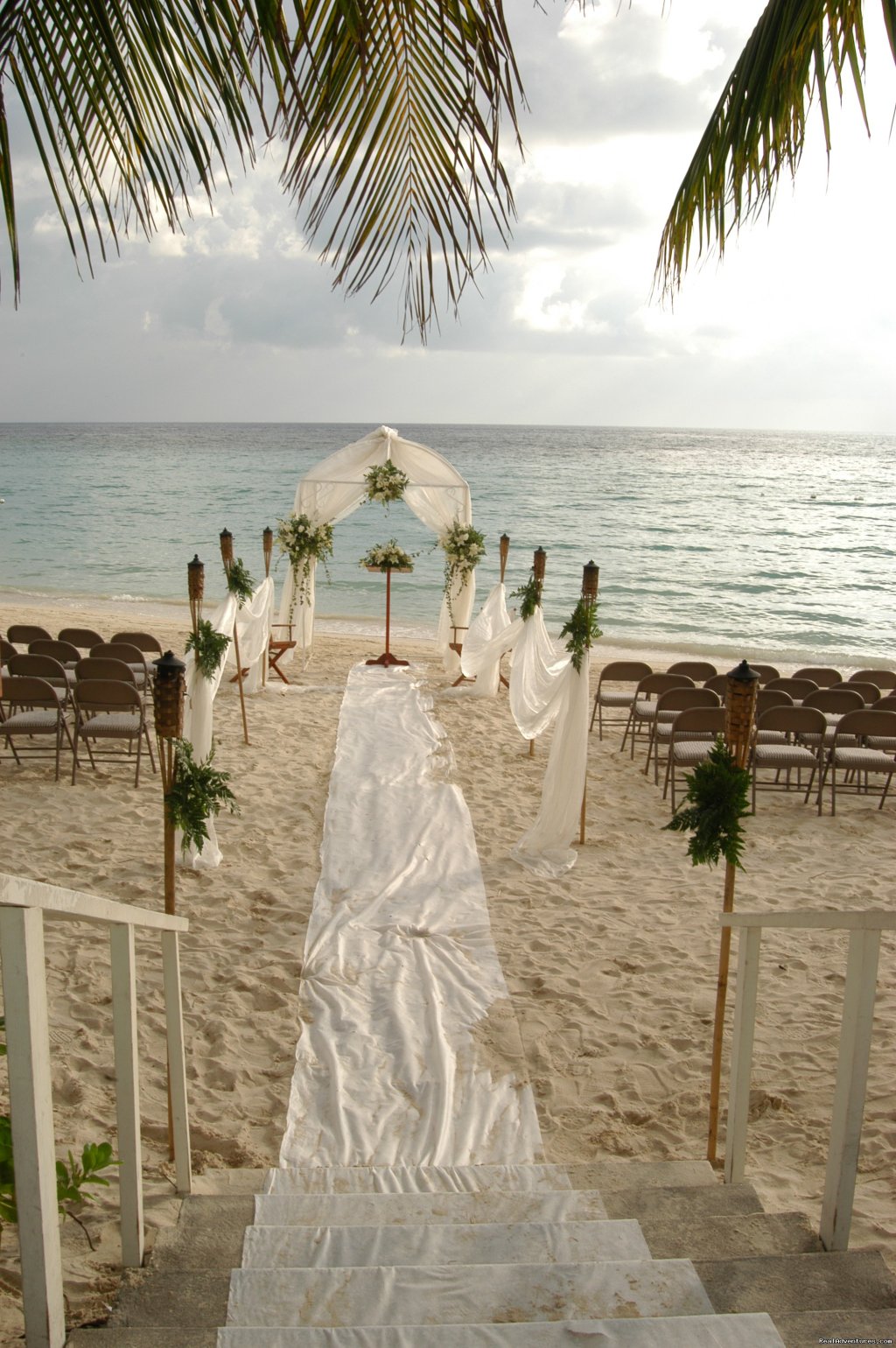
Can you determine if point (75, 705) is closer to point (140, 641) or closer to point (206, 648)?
point (206, 648)

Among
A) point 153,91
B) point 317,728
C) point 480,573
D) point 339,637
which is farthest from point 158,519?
point 153,91

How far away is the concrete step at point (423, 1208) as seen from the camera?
294 centimetres

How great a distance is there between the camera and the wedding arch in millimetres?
12797

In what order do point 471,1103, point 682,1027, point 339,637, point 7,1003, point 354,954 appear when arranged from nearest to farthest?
1. point 7,1003
2. point 471,1103
3. point 682,1027
4. point 354,954
5. point 339,637

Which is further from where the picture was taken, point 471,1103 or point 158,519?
point 158,519

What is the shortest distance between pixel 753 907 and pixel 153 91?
5.59 metres

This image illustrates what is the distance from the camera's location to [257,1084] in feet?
14.3

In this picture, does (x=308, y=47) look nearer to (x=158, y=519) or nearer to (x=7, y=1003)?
(x=7, y=1003)

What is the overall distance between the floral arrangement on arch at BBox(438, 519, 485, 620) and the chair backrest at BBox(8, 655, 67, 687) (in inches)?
189

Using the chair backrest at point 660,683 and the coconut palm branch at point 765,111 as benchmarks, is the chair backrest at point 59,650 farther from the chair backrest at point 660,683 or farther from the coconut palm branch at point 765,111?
the coconut palm branch at point 765,111

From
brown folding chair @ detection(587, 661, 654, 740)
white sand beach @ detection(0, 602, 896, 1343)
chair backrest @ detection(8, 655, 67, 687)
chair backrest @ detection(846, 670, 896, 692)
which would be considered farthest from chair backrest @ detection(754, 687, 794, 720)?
chair backrest @ detection(8, 655, 67, 687)

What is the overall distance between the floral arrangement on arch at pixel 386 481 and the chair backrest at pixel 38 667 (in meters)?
4.78

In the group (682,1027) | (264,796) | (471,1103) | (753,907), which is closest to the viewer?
(471,1103)

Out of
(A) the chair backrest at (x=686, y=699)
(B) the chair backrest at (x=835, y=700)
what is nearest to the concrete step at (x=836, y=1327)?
(A) the chair backrest at (x=686, y=699)
